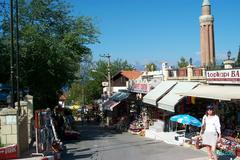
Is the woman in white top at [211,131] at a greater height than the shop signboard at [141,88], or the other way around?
the shop signboard at [141,88]

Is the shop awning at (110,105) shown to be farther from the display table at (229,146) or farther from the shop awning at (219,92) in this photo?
the display table at (229,146)

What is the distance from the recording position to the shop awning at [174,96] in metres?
24.9

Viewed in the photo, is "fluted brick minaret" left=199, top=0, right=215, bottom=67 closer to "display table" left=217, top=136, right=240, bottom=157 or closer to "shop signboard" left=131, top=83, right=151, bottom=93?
"shop signboard" left=131, top=83, right=151, bottom=93

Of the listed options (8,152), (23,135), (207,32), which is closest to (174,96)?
(23,135)

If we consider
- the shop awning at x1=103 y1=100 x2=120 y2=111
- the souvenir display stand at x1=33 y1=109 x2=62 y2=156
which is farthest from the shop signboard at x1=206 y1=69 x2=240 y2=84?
the shop awning at x1=103 y1=100 x2=120 y2=111

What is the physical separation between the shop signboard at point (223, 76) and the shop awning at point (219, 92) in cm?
29

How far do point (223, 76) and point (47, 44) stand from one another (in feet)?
37.9

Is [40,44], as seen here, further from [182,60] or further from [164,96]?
[182,60]

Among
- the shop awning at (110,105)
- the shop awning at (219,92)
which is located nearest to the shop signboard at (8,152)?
the shop awning at (219,92)

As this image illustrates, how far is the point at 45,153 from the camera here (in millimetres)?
16828

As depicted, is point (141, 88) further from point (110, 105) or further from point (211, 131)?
point (211, 131)

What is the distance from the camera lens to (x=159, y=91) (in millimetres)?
29656

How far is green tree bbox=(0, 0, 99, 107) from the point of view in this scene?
2769cm

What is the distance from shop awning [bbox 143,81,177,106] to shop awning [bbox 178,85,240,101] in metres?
4.55
